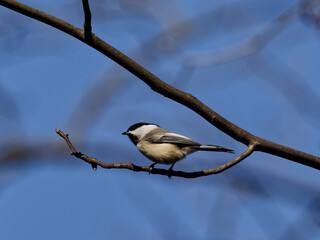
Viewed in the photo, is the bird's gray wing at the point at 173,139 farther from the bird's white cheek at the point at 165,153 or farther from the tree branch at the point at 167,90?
the tree branch at the point at 167,90

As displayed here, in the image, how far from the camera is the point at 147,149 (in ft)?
12.1

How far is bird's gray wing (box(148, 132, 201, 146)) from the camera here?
3.37m

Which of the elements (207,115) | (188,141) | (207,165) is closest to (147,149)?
(188,141)

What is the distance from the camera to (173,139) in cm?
359

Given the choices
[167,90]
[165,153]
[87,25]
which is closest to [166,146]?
[165,153]

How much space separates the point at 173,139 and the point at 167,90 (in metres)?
1.46

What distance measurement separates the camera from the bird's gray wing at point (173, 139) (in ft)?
11.1

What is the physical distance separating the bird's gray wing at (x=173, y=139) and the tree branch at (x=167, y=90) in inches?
41.4

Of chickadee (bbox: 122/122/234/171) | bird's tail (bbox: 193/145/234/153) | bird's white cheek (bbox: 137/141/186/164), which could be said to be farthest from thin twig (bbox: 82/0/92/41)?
bird's white cheek (bbox: 137/141/186/164)

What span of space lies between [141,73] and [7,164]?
4898mm

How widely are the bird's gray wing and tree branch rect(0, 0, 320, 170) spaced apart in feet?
3.45

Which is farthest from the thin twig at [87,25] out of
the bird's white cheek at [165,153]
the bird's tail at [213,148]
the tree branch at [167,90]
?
the bird's white cheek at [165,153]

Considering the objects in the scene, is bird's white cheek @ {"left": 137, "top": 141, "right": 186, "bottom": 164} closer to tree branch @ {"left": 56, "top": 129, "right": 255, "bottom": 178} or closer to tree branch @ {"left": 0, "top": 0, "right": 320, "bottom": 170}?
tree branch @ {"left": 56, "top": 129, "right": 255, "bottom": 178}

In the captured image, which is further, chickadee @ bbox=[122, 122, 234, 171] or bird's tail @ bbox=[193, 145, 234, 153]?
chickadee @ bbox=[122, 122, 234, 171]
